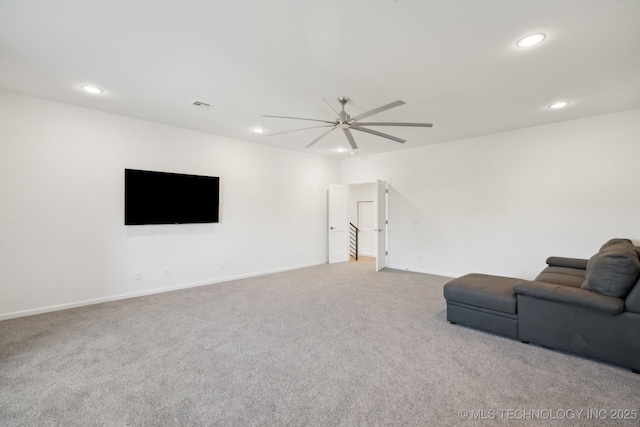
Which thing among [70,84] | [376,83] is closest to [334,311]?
[376,83]

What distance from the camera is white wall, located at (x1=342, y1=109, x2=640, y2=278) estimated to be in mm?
4121

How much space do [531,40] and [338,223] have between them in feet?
18.1

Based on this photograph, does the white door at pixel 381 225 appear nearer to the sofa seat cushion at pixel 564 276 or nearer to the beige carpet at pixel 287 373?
the beige carpet at pixel 287 373

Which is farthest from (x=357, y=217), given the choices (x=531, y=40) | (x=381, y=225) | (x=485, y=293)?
(x=531, y=40)

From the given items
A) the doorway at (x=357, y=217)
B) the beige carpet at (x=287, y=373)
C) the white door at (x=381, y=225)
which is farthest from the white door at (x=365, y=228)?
the beige carpet at (x=287, y=373)

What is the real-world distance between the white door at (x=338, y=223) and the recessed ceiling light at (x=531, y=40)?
5131 millimetres

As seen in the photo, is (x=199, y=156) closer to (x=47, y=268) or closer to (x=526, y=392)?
(x=47, y=268)

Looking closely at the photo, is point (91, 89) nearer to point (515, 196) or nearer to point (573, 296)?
point (573, 296)

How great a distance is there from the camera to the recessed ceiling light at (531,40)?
7.62ft

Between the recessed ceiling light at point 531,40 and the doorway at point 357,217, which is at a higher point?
the recessed ceiling light at point 531,40

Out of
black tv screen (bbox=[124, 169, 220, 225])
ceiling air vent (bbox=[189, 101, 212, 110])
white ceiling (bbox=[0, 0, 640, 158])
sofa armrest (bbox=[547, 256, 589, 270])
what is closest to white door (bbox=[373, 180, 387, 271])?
white ceiling (bbox=[0, 0, 640, 158])

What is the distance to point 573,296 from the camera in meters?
2.51

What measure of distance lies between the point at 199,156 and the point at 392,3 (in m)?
4.20

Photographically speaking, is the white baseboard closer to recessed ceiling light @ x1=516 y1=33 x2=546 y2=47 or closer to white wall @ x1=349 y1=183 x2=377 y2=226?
white wall @ x1=349 y1=183 x2=377 y2=226
